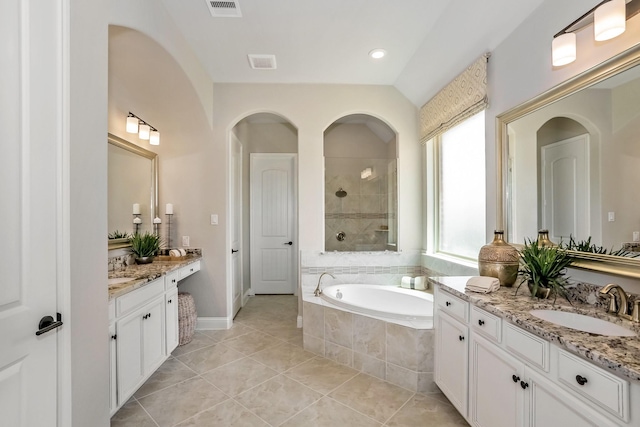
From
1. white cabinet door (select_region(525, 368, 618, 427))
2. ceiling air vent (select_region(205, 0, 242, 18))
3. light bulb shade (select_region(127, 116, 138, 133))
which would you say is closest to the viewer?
white cabinet door (select_region(525, 368, 618, 427))

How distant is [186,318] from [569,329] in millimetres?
2983

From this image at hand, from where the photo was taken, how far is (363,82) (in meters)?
3.45

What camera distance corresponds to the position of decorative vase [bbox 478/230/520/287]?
186 cm

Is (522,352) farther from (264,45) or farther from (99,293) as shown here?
(264,45)

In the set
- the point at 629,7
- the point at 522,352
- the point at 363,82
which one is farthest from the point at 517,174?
the point at 363,82

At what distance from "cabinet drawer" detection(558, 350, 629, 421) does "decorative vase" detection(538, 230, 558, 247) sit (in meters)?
0.86

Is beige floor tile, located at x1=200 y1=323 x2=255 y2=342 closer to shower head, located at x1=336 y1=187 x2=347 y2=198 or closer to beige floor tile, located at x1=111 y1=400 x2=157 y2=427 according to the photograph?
beige floor tile, located at x1=111 y1=400 x2=157 y2=427

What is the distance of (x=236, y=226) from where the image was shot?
3.97 metres

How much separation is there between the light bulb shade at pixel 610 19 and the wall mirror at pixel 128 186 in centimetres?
312

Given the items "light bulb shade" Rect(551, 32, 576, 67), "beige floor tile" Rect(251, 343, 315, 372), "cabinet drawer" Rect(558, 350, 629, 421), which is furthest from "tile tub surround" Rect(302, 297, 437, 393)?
"light bulb shade" Rect(551, 32, 576, 67)

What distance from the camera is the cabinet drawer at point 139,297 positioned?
1.89 meters

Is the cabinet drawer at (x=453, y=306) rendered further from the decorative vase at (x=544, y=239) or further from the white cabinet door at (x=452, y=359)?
the decorative vase at (x=544, y=239)

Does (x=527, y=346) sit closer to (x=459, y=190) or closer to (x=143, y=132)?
(x=459, y=190)

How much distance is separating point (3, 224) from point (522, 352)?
1990 millimetres
